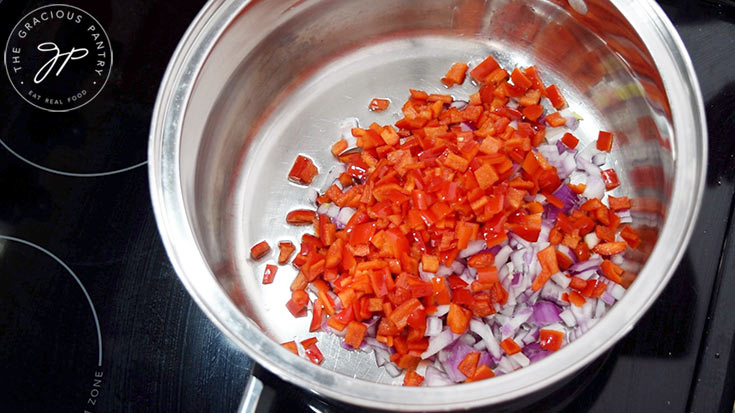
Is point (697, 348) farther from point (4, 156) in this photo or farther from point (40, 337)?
point (4, 156)

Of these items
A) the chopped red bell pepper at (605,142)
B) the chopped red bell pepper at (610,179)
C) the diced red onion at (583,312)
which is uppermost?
the chopped red bell pepper at (605,142)

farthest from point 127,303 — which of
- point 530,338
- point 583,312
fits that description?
point 583,312

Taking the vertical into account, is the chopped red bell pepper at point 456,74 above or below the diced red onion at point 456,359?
above

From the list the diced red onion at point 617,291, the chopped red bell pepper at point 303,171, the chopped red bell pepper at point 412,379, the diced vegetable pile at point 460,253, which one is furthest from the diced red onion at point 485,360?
the chopped red bell pepper at point 303,171

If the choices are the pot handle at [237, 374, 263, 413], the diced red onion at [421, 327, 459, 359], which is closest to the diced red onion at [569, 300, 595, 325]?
the diced red onion at [421, 327, 459, 359]

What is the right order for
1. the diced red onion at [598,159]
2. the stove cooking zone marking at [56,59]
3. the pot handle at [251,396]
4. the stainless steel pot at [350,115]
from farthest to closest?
1. the diced red onion at [598,159]
2. the stove cooking zone marking at [56,59]
3. the pot handle at [251,396]
4. the stainless steel pot at [350,115]

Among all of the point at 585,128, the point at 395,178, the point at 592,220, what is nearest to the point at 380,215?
the point at 395,178

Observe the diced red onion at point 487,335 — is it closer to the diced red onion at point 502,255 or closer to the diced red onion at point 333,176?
the diced red onion at point 502,255

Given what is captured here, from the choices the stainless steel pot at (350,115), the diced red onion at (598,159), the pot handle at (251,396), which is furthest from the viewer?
the diced red onion at (598,159)
